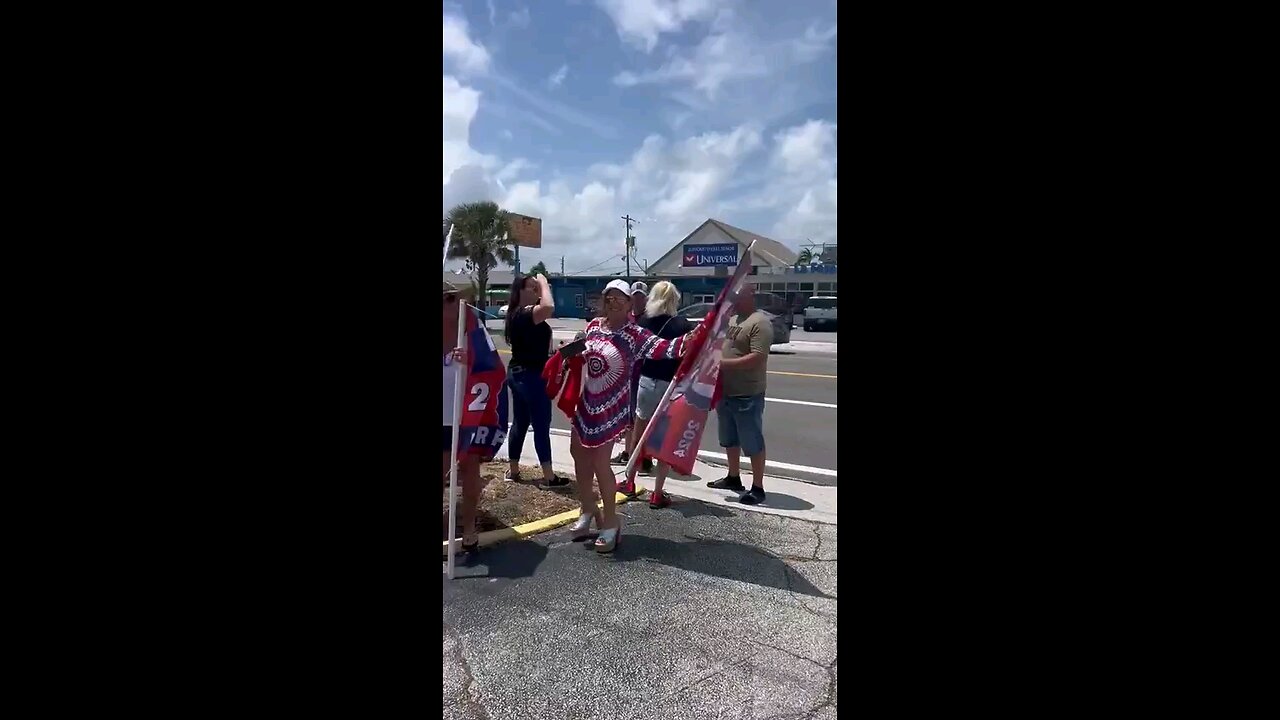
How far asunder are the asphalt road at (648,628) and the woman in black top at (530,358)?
3.52 ft

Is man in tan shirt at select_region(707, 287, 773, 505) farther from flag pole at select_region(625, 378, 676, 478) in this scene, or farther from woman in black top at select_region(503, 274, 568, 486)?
woman in black top at select_region(503, 274, 568, 486)

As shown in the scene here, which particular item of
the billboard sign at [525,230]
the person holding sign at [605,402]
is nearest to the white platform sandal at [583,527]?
the person holding sign at [605,402]

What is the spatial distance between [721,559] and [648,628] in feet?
3.17

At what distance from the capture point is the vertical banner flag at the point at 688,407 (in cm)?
443

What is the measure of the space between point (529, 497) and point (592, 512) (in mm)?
1058

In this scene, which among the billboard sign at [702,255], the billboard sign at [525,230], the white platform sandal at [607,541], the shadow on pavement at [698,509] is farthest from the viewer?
the billboard sign at [702,255]

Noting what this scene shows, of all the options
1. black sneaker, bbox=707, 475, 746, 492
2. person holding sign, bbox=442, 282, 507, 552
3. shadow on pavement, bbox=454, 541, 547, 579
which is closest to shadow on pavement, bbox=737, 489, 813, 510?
black sneaker, bbox=707, 475, 746, 492

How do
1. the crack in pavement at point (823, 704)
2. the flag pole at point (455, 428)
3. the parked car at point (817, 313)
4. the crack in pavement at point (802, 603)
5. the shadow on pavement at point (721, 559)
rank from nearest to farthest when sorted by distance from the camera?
the crack in pavement at point (823, 704) → the crack in pavement at point (802, 603) → the flag pole at point (455, 428) → the shadow on pavement at point (721, 559) → the parked car at point (817, 313)

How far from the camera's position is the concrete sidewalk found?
4961 mm

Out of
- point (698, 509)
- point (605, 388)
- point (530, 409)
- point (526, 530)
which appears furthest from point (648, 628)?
point (530, 409)

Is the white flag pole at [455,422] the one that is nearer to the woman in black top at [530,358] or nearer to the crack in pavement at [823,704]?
the woman in black top at [530,358]

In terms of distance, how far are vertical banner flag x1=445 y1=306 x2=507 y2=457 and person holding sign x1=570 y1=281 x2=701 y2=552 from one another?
46 cm

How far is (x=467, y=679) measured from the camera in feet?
8.79

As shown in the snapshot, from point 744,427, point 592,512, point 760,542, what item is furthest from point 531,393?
point 760,542
